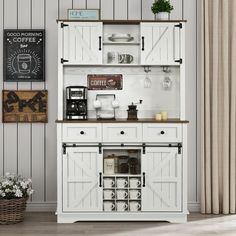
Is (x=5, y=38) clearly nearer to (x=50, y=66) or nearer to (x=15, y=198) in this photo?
(x=50, y=66)

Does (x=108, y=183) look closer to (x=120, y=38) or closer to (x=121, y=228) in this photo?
(x=121, y=228)

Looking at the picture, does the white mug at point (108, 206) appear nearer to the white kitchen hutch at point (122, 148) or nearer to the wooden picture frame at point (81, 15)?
the white kitchen hutch at point (122, 148)

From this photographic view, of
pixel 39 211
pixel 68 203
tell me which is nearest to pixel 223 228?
pixel 68 203

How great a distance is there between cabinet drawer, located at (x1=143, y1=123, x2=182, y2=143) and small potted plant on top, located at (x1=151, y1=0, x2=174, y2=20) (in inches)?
43.2

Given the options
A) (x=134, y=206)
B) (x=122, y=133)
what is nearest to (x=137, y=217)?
(x=134, y=206)

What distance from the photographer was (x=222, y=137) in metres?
5.61

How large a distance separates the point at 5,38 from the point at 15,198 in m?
1.71

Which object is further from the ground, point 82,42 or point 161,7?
point 161,7

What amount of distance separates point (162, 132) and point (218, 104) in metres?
0.86

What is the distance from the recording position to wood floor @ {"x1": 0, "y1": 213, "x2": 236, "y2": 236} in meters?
4.71

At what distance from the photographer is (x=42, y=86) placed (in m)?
5.66

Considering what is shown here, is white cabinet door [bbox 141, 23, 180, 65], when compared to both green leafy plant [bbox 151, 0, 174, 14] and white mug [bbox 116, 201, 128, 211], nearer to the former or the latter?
green leafy plant [bbox 151, 0, 174, 14]

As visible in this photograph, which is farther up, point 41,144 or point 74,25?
point 74,25

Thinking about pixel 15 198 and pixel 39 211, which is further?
pixel 39 211
